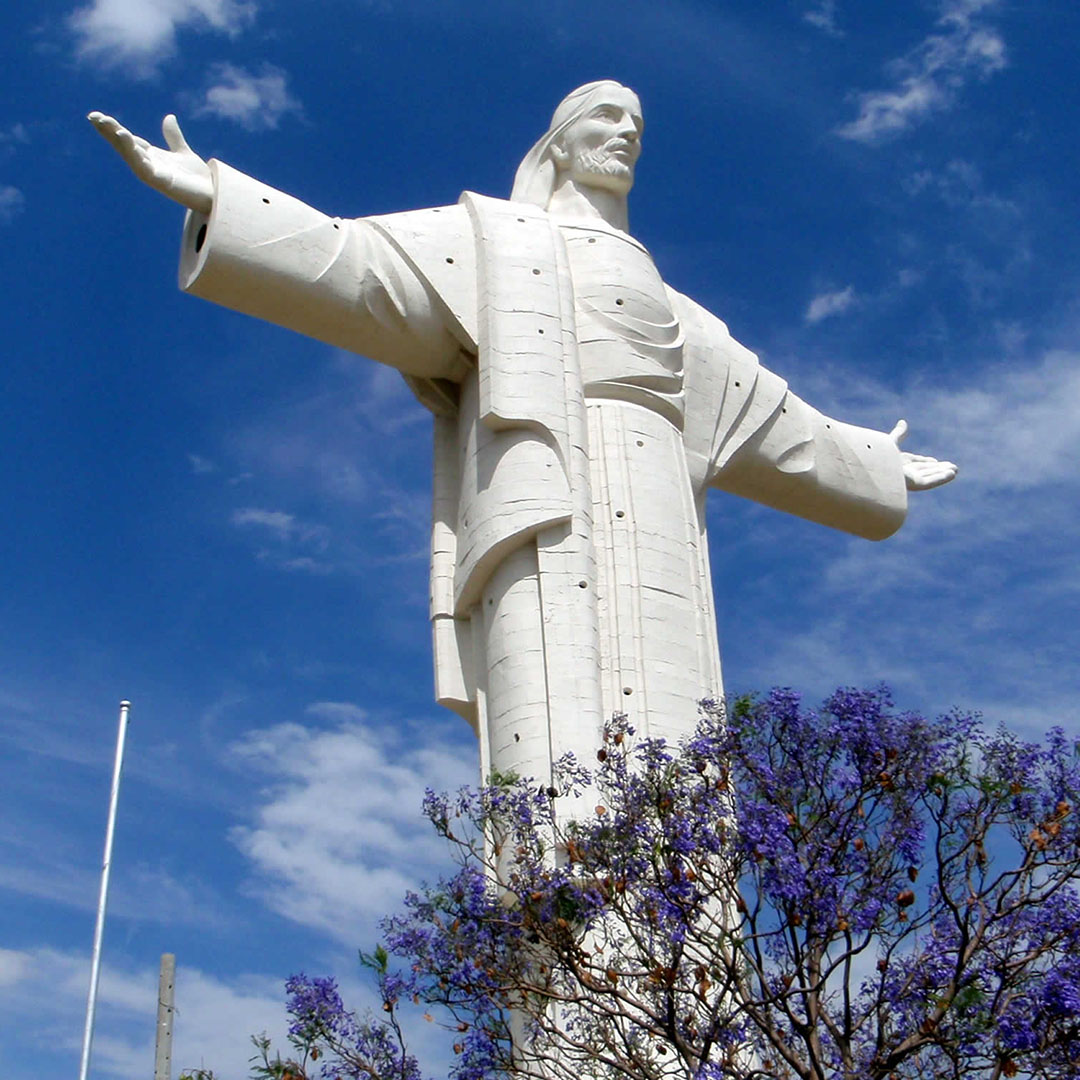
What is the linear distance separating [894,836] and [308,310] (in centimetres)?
625

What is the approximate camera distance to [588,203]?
13820mm

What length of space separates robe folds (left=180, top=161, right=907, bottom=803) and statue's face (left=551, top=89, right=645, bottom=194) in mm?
796

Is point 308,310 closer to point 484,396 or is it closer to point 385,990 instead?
point 484,396

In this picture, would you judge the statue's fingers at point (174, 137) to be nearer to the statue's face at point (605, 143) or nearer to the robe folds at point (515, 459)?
the robe folds at point (515, 459)

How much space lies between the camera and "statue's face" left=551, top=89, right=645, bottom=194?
13.8m

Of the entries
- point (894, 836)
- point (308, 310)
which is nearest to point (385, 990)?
point (894, 836)

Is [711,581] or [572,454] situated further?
[711,581]

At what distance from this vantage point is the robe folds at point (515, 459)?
37.0ft

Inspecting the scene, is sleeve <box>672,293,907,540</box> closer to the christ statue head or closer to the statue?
the statue

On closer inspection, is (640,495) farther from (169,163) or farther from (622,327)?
(169,163)

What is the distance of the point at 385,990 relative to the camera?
815cm

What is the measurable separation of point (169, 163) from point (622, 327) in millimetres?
3568

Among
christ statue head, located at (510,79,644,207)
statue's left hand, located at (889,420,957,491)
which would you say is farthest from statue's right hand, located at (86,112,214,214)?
statue's left hand, located at (889,420,957,491)

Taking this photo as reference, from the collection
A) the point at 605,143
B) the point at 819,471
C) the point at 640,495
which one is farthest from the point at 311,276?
the point at 819,471
